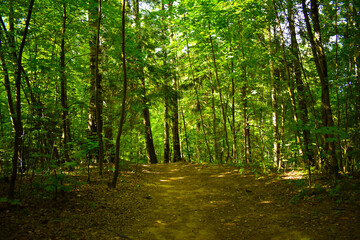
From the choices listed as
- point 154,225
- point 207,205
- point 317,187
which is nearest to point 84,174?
point 154,225

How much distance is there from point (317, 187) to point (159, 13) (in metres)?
12.3

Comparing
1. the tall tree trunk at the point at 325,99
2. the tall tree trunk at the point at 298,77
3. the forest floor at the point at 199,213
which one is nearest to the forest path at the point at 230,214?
the forest floor at the point at 199,213

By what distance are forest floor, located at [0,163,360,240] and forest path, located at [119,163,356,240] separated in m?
0.01

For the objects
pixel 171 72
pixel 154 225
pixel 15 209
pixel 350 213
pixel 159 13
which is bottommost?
pixel 154 225

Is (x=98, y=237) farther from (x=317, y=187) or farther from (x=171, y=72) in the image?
(x=171, y=72)

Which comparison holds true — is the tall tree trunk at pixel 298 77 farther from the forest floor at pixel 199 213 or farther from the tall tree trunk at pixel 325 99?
the forest floor at pixel 199 213

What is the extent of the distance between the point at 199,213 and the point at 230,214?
0.90 m

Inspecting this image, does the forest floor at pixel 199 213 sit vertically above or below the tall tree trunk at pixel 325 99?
below

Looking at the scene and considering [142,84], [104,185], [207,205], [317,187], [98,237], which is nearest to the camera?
[98,237]

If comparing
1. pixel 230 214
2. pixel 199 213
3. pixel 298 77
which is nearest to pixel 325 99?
pixel 298 77

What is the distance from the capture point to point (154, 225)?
5.31 meters

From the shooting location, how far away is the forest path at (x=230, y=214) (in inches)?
176

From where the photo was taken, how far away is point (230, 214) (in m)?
5.82

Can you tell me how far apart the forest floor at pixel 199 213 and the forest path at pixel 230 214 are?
0.01 metres
